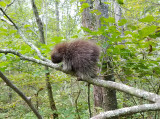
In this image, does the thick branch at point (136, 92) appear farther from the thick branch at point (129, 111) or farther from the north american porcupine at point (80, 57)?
the north american porcupine at point (80, 57)

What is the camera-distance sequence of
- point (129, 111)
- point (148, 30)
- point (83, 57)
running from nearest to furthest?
point (129, 111) < point (148, 30) < point (83, 57)

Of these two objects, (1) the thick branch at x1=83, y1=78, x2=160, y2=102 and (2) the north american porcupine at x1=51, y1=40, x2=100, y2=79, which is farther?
(2) the north american porcupine at x1=51, y1=40, x2=100, y2=79

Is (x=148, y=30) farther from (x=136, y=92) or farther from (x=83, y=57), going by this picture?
(x=83, y=57)

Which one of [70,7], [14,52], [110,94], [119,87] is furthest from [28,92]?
[70,7]

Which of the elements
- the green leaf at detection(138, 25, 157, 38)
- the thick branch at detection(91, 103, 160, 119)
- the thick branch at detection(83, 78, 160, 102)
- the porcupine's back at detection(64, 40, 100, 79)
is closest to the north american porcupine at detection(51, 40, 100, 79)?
the porcupine's back at detection(64, 40, 100, 79)

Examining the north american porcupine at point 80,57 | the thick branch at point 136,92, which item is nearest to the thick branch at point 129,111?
the thick branch at point 136,92

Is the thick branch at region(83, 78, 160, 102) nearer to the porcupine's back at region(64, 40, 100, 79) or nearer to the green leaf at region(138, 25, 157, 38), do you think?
the green leaf at region(138, 25, 157, 38)

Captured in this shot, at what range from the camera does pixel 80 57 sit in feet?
5.86

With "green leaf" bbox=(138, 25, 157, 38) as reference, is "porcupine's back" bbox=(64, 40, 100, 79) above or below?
below

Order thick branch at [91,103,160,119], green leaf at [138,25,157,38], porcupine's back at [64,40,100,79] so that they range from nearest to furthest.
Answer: thick branch at [91,103,160,119]
green leaf at [138,25,157,38]
porcupine's back at [64,40,100,79]

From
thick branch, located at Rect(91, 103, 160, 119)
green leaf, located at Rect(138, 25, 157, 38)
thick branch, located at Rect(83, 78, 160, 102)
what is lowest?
thick branch, located at Rect(91, 103, 160, 119)

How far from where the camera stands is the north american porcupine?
176 cm

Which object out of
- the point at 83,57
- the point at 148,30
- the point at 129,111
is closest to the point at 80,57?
the point at 83,57

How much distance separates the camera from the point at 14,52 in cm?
174
